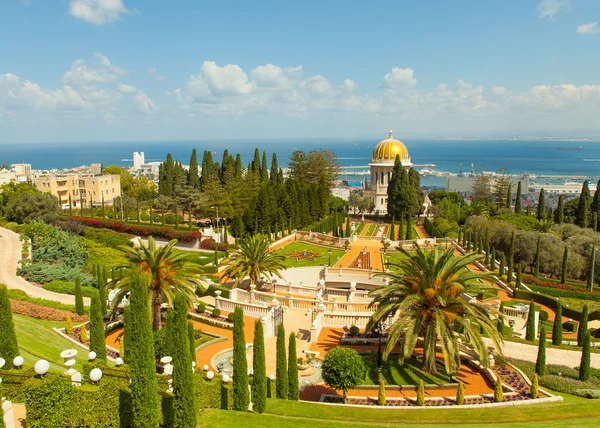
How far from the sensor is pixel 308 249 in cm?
5294

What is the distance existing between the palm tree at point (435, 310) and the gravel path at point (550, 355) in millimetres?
5554

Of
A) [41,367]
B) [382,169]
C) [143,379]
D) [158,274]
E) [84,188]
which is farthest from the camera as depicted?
[382,169]

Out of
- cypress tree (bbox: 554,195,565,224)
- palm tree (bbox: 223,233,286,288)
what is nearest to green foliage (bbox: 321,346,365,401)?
palm tree (bbox: 223,233,286,288)

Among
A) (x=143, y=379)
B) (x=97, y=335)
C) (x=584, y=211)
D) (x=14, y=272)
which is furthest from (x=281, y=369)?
(x=584, y=211)

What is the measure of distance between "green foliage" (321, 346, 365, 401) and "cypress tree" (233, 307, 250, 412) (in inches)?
151

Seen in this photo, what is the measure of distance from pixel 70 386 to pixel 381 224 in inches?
2648

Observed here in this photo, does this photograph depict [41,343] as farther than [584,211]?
No

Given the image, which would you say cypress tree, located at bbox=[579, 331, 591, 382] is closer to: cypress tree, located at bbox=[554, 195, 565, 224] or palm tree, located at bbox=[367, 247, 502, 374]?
palm tree, located at bbox=[367, 247, 502, 374]

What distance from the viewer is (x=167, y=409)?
12430mm

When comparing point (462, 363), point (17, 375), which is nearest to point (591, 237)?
point (462, 363)

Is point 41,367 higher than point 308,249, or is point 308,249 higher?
point 41,367

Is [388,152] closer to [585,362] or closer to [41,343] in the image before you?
[585,362]

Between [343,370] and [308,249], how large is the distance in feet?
117

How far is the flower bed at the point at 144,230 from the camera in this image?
2221 inches
